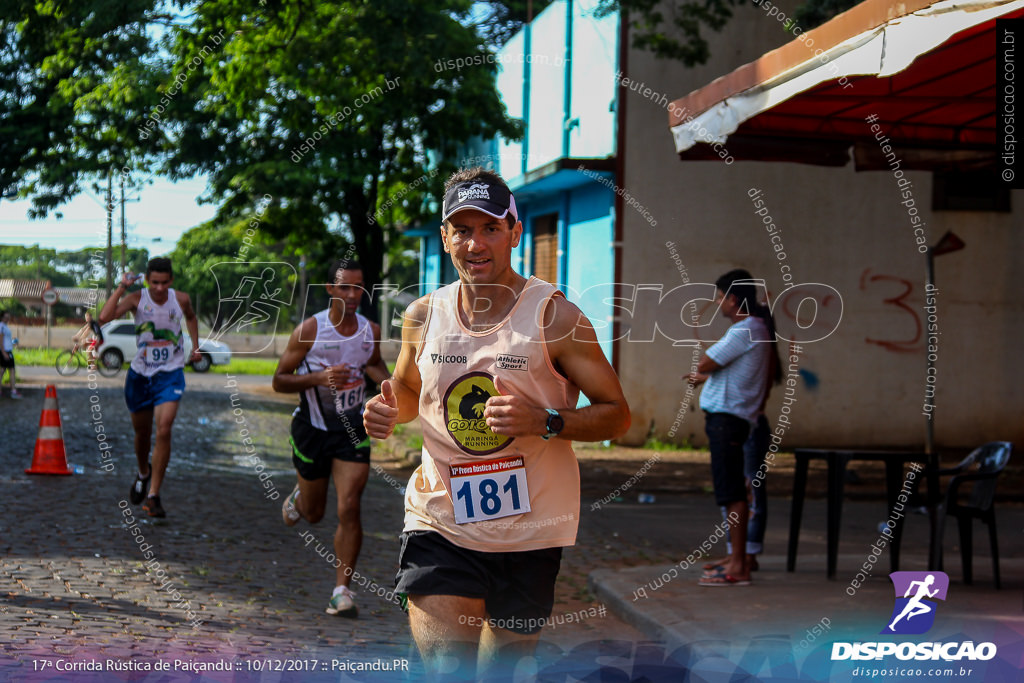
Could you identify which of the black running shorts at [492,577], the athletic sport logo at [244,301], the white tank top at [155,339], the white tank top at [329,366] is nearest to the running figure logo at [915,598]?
the black running shorts at [492,577]

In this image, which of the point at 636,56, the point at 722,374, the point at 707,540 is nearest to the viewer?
the point at 722,374

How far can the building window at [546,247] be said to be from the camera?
726 inches

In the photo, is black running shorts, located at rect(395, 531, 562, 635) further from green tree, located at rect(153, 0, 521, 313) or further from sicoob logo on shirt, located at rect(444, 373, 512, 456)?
green tree, located at rect(153, 0, 521, 313)

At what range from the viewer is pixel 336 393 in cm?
651

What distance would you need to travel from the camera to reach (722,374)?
23.1 feet

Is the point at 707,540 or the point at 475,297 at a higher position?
the point at 475,297

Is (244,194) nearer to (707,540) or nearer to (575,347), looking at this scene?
(707,540)

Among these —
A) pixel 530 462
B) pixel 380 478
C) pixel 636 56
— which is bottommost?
pixel 380 478

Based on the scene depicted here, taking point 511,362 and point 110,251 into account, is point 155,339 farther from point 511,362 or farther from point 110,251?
point 511,362

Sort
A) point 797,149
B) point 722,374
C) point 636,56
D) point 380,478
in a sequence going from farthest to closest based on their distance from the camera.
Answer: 1. point 636,56
2. point 380,478
3. point 797,149
4. point 722,374

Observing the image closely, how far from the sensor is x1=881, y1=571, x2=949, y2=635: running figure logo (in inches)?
219

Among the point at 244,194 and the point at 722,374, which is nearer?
the point at 722,374

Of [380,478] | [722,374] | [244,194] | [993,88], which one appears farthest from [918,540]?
[244,194]

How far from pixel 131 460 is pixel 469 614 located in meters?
→ 9.86
